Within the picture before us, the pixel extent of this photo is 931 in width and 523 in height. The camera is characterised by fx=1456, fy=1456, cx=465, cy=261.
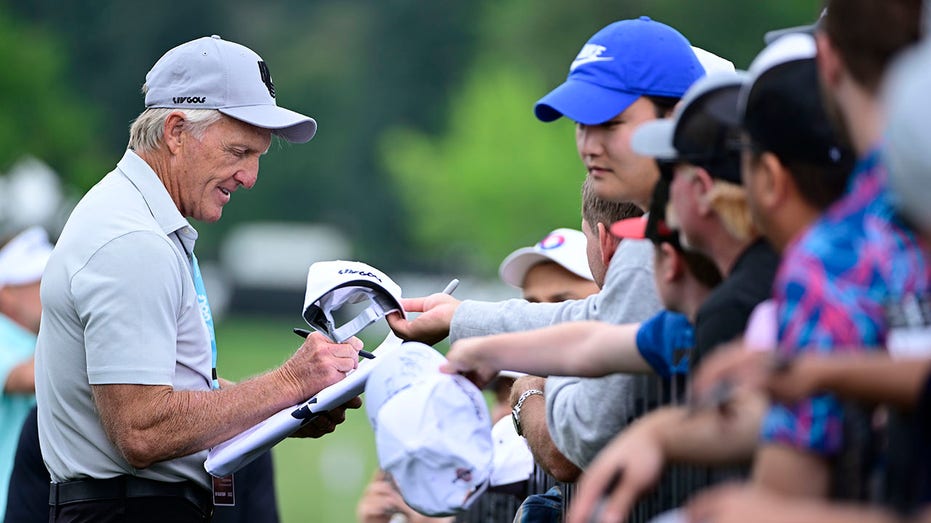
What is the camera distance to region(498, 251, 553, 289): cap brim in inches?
217

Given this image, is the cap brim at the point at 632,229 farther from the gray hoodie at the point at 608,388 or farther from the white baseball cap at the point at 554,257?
the white baseball cap at the point at 554,257

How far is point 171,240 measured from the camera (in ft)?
15.3

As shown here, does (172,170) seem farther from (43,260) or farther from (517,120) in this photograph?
(517,120)

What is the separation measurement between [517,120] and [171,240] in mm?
54128

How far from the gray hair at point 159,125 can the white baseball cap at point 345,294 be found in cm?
71

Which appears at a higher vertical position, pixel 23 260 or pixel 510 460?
pixel 23 260

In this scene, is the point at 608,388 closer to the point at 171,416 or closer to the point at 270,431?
the point at 270,431

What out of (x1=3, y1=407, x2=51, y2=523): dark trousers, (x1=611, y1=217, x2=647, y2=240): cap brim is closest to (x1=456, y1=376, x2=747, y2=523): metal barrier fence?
(x1=611, y1=217, x2=647, y2=240): cap brim

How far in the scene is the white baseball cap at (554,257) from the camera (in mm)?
5434

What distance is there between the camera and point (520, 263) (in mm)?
5586

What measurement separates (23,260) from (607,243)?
5049 millimetres

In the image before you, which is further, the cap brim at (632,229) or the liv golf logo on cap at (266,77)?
the liv golf logo on cap at (266,77)

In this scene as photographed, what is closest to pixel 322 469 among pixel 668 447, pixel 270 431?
pixel 270 431

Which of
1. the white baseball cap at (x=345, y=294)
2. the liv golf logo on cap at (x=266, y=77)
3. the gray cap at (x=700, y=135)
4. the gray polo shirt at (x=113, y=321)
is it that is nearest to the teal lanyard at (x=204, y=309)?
the gray polo shirt at (x=113, y=321)
